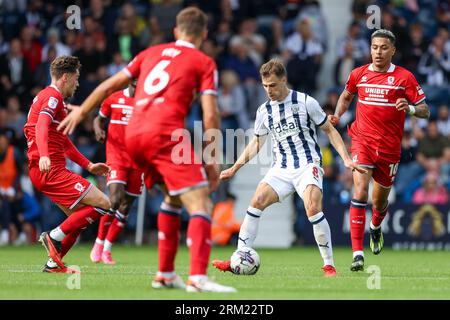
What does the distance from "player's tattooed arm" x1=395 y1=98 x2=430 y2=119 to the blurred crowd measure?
670 cm

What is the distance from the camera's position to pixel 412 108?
12.6 m

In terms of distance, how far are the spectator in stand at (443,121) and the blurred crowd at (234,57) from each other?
26 mm

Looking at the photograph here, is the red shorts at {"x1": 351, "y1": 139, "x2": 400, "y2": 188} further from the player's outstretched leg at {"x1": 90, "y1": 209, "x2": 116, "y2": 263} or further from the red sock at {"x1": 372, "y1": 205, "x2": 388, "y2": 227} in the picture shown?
the player's outstretched leg at {"x1": 90, "y1": 209, "x2": 116, "y2": 263}

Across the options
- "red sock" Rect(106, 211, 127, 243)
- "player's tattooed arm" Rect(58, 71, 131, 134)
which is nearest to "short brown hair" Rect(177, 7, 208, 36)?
"player's tattooed arm" Rect(58, 71, 131, 134)

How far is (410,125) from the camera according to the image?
21984 mm

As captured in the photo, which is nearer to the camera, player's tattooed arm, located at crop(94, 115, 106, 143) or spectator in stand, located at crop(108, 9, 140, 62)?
player's tattooed arm, located at crop(94, 115, 106, 143)

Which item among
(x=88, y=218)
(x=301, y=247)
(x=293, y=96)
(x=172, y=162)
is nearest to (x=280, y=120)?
(x=293, y=96)

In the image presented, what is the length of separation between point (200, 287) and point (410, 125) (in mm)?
14058

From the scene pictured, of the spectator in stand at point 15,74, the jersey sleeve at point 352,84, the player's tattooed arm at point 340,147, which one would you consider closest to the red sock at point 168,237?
the player's tattooed arm at point 340,147

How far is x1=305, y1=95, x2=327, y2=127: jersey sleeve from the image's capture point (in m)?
11.6

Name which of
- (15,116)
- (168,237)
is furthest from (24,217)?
(168,237)

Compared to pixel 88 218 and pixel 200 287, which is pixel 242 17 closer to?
pixel 88 218

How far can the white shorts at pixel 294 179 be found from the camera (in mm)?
11703

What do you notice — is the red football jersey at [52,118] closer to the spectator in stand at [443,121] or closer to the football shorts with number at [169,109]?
the football shorts with number at [169,109]
